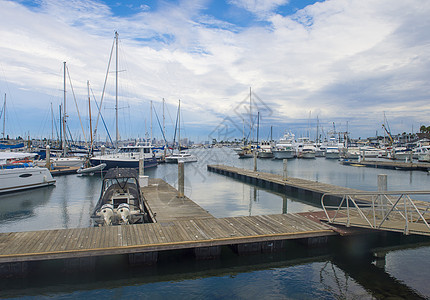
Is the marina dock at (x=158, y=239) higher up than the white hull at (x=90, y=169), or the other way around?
the marina dock at (x=158, y=239)

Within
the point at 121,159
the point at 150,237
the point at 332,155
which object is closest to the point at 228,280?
the point at 150,237

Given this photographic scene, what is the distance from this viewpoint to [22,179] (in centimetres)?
2792

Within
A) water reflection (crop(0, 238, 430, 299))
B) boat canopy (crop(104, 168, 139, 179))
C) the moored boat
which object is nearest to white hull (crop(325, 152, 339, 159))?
the moored boat

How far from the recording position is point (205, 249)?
1098cm

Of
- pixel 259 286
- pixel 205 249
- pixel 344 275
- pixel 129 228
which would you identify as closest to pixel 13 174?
pixel 129 228

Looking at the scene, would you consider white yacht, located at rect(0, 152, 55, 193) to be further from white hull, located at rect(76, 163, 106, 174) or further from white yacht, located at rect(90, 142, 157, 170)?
white yacht, located at rect(90, 142, 157, 170)

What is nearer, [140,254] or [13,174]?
[140,254]

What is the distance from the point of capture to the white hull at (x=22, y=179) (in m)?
26.3

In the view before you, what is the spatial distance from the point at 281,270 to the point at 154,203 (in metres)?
9.31

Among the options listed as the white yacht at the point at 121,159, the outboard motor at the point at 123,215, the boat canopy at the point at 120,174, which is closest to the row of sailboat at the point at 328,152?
the white yacht at the point at 121,159

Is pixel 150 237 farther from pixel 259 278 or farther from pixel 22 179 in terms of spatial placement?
pixel 22 179

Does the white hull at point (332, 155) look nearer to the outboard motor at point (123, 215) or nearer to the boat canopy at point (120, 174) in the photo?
the boat canopy at point (120, 174)

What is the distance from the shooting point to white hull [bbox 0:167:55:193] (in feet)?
86.4

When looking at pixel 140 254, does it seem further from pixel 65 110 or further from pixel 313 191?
pixel 65 110
